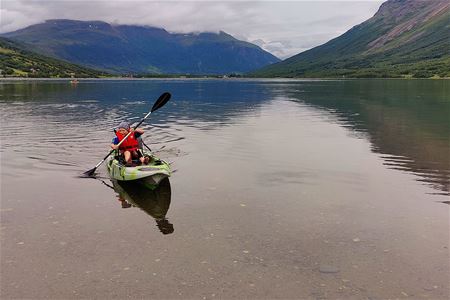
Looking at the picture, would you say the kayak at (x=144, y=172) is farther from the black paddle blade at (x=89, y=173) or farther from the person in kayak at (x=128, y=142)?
the black paddle blade at (x=89, y=173)

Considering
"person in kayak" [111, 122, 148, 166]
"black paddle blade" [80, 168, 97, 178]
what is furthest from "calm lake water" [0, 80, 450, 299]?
"person in kayak" [111, 122, 148, 166]

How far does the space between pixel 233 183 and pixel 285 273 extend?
10.4 m

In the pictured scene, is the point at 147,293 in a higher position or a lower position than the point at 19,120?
lower

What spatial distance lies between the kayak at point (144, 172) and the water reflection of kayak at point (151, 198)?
16.6 inches

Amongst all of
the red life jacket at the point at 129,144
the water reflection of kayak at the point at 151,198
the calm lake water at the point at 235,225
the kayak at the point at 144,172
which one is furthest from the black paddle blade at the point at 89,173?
the kayak at the point at 144,172

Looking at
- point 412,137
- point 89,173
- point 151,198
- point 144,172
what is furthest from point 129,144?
point 412,137

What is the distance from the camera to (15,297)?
11102 mm

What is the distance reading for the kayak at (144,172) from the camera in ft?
65.1

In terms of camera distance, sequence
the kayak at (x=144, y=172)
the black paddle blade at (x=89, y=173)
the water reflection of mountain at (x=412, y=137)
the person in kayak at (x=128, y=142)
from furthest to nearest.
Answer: the water reflection of mountain at (x=412, y=137) → the black paddle blade at (x=89, y=173) → the person in kayak at (x=128, y=142) → the kayak at (x=144, y=172)

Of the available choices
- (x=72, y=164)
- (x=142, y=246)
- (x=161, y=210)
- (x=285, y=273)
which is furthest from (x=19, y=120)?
(x=285, y=273)

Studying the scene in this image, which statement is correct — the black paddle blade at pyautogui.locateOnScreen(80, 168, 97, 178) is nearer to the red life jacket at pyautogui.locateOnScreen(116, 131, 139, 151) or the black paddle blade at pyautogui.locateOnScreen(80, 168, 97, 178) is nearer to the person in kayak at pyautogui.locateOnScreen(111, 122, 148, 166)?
the person in kayak at pyautogui.locateOnScreen(111, 122, 148, 166)

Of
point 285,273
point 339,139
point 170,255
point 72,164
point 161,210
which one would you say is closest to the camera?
point 285,273

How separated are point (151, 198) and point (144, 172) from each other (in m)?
1.22

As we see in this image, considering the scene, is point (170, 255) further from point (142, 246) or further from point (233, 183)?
point (233, 183)
